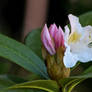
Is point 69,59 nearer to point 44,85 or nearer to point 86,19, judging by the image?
point 44,85

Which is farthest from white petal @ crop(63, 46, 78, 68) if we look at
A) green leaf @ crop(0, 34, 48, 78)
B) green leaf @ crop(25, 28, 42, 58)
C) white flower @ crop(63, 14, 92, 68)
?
green leaf @ crop(25, 28, 42, 58)

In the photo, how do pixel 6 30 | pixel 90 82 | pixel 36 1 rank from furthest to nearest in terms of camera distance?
1. pixel 6 30
2. pixel 36 1
3. pixel 90 82

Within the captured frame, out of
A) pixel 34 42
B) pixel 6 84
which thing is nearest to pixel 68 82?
pixel 6 84

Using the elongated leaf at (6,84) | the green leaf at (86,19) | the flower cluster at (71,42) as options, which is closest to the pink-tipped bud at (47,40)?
the flower cluster at (71,42)

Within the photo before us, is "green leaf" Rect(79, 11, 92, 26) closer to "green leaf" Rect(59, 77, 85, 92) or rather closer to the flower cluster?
the flower cluster

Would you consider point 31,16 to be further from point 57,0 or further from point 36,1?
point 57,0

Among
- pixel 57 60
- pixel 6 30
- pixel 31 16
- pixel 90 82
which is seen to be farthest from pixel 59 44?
pixel 6 30
